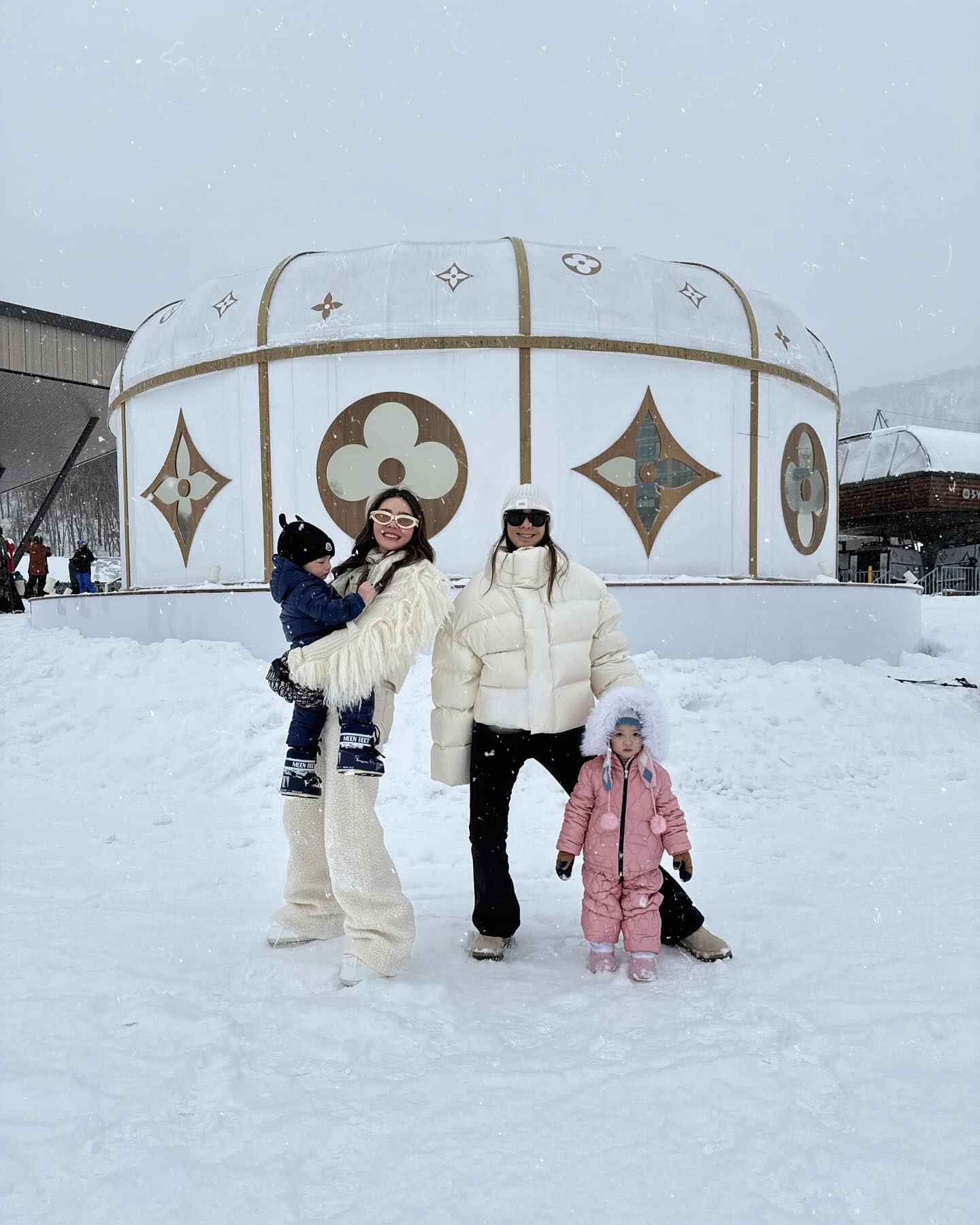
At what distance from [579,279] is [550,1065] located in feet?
24.6

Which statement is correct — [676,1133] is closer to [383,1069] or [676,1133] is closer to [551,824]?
[383,1069]

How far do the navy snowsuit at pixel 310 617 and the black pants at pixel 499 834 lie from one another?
17.6 inches

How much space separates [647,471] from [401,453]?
2398 mm

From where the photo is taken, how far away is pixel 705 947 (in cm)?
311

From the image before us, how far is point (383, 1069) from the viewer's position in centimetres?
234

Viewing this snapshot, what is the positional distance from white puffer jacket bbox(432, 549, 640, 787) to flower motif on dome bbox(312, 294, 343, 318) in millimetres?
5987

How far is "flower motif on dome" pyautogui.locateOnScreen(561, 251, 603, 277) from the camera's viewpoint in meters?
8.48

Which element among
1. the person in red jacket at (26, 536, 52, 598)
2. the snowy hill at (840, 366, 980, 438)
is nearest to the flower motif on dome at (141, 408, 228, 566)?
the person in red jacket at (26, 536, 52, 598)

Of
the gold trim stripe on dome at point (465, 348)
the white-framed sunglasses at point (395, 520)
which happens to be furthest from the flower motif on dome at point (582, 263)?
the white-framed sunglasses at point (395, 520)

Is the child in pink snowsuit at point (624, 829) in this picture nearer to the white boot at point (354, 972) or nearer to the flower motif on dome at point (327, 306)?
the white boot at point (354, 972)

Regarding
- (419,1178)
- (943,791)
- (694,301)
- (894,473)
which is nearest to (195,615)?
(694,301)

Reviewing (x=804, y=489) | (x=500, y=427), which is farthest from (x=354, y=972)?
(x=804, y=489)

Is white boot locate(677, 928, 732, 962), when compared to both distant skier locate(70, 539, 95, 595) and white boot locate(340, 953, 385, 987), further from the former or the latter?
distant skier locate(70, 539, 95, 595)

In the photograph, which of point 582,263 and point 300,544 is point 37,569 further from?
point 300,544
